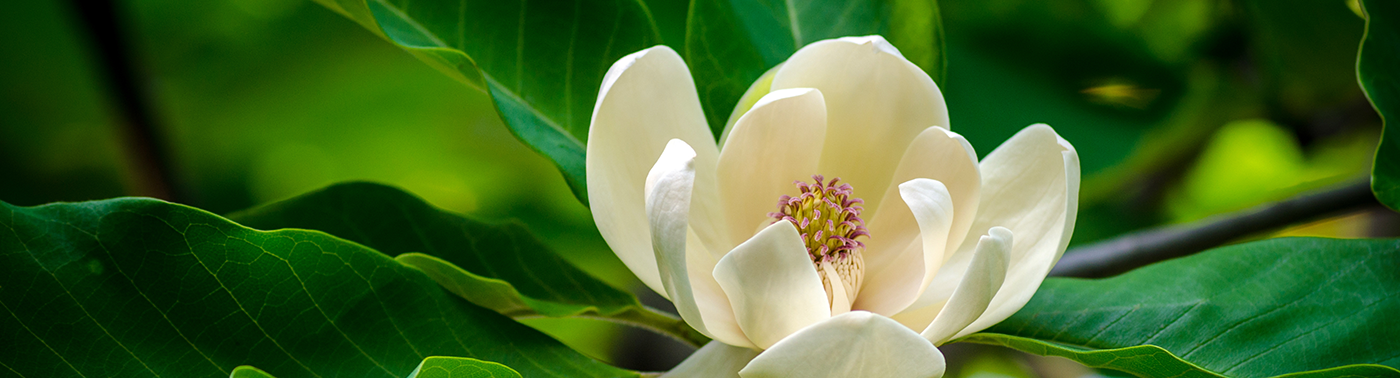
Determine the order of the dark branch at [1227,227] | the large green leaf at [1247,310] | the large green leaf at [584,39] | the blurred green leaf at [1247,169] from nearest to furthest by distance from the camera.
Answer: the large green leaf at [1247,310] → the large green leaf at [584,39] → the dark branch at [1227,227] → the blurred green leaf at [1247,169]

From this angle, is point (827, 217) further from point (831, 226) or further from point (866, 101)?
point (866, 101)

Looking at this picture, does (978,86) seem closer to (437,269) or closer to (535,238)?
(535,238)

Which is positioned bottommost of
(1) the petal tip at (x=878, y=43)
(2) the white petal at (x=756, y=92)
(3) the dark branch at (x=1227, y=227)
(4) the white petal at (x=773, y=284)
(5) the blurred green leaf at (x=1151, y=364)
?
(3) the dark branch at (x=1227, y=227)

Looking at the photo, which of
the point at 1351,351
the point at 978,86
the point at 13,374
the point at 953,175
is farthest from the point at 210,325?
the point at 978,86

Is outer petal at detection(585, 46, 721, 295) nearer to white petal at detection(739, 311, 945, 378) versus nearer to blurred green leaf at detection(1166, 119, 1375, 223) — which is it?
white petal at detection(739, 311, 945, 378)

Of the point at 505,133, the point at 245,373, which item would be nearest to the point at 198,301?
the point at 245,373

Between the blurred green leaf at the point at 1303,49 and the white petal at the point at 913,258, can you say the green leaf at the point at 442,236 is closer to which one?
the white petal at the point at 913,258

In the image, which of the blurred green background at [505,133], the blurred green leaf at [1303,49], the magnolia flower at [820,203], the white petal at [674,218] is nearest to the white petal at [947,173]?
the magnolia flower at [820,203]
